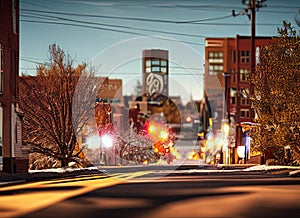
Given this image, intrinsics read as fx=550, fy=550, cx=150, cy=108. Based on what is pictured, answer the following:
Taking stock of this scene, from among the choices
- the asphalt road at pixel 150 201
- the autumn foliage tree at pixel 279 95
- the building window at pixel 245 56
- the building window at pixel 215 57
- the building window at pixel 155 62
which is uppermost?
the building window at pixel 215 57

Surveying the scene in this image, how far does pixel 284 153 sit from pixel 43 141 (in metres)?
15.7

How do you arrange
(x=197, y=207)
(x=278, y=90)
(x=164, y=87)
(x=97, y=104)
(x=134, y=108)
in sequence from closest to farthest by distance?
(x=197, y=207)
(x=278, y=90)
(x=97, y=104)
(x=164, y=87)
(x=134, y=108)

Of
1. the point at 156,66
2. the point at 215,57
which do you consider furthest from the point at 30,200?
the point at 215,57

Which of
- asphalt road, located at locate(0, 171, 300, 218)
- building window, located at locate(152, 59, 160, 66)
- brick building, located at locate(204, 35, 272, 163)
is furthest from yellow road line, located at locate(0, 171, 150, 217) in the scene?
brick building, located at locate(204, 35, 272, 163)

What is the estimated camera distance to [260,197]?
51.5 ft

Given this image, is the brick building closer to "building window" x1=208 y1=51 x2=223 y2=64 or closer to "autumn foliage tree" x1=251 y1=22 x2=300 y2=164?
"building window" x1=208 y1=51 x2=223 y2=64

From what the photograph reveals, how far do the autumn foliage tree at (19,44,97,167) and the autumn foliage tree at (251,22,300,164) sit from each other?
11647 mm

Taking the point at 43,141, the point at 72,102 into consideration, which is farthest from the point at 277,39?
the point at 43,141

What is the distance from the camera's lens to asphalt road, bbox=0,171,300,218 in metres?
12.3

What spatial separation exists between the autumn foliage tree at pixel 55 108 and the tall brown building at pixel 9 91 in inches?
221

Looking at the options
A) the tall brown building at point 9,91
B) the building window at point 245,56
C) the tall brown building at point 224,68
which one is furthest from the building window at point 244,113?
the tall brown building at point 9,91

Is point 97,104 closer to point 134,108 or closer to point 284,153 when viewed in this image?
point 284,153

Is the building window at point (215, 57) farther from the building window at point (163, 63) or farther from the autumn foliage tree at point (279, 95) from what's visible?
the autumn foliage tree at point (279, 95)

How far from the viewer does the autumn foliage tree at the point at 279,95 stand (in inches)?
1196
